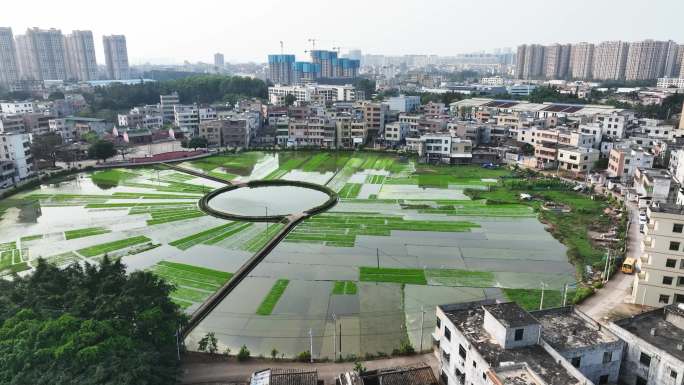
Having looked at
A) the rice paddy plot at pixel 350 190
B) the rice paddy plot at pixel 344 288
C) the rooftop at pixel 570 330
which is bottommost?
the rice paddy plot at pixel 344 288

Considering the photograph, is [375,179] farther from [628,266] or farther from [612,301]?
[612,301]

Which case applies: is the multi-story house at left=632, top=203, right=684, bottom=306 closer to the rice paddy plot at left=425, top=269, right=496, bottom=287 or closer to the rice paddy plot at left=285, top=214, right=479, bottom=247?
the rice paddy plot at left=425, top=269, right=496, bottom=287

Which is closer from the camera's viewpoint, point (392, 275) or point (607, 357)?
point (607, 357)

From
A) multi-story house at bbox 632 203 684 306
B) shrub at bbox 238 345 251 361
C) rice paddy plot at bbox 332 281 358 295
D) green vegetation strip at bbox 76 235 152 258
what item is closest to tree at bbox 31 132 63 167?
green vegetation strip at bbox 76 235 152 258

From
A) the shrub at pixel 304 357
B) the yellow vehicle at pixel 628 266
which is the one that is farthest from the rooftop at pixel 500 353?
the yellow vehicle at pixel 628 266

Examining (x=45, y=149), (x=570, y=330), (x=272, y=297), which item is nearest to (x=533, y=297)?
(x=570, y=330)

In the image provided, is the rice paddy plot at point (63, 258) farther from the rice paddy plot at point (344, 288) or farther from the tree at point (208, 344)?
the rice paddy plot at point (344, 288)
